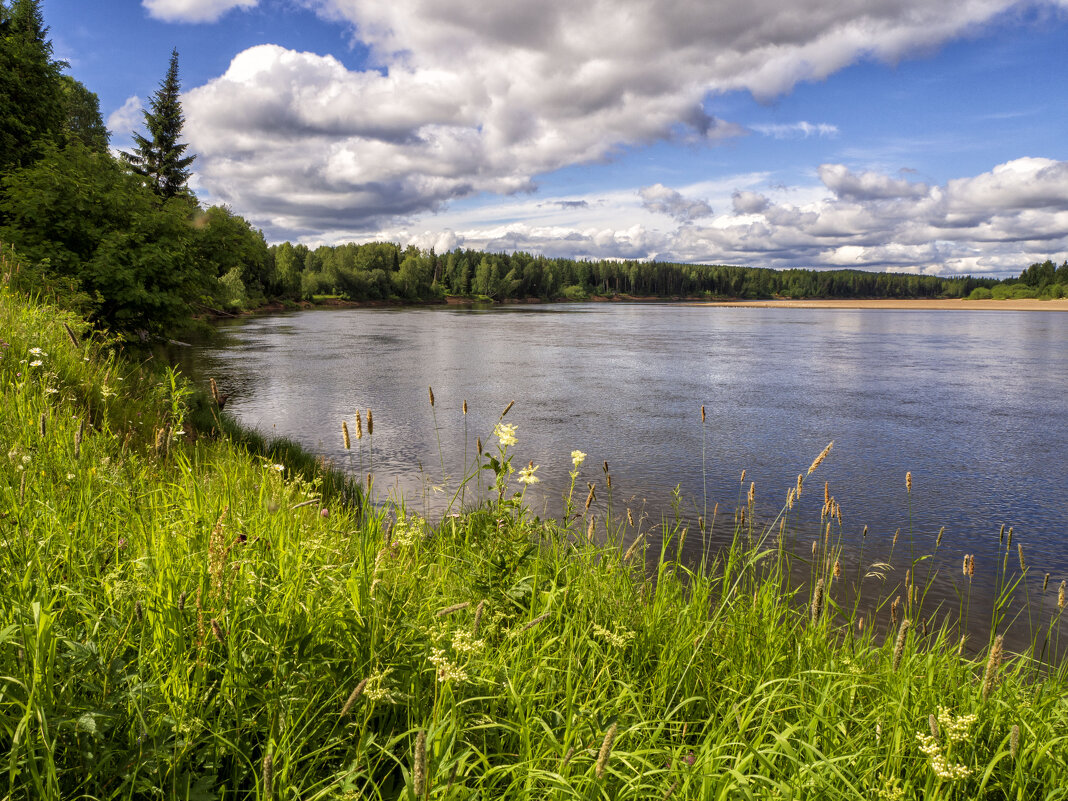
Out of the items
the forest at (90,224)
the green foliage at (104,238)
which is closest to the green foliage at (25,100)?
the forest at (90,224)

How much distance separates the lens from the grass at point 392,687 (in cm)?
203

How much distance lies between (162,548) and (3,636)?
90 centimetres

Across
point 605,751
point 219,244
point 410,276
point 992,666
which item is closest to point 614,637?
point 992,666

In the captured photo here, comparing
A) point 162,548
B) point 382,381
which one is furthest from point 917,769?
point 382,381

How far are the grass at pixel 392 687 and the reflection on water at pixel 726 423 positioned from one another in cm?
491

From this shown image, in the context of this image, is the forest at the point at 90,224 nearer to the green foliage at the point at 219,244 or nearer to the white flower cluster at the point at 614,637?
the green foliage at the point at 219,244

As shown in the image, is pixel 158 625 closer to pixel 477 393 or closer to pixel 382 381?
pixel 477 393

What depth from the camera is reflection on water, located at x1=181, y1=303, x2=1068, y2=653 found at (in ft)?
34.0

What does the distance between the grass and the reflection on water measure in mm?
4907

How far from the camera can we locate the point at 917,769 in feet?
8.68

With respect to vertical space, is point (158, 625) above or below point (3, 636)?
below

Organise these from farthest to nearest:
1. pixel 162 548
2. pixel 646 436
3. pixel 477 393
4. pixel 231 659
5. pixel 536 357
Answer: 1. pixel 536 357
2. pixel 477 393
3. pixel 646 436
4. pixel 162 548
5. pixel 231 659

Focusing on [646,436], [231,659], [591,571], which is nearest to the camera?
[231,659]

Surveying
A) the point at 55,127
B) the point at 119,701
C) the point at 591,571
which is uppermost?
the point at 55,127
